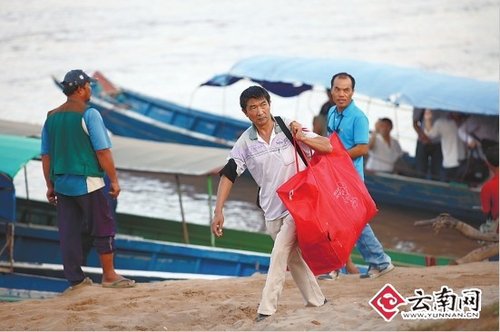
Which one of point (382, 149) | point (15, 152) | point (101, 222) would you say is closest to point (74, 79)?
point (101, 222)

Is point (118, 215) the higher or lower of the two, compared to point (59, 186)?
lower

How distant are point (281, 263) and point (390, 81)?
804 cm

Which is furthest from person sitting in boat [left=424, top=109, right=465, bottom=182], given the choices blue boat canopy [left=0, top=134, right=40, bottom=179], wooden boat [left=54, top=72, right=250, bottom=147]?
blue boat canopy [left=0, top=134, right=40, bottom=179]

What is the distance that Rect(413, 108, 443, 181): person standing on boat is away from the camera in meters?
14.6

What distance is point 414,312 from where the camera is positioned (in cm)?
629

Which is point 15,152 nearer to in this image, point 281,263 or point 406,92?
point 281,263

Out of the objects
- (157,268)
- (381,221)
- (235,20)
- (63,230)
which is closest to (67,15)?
(235,20)

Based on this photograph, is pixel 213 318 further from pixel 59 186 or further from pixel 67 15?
pixel 67 15

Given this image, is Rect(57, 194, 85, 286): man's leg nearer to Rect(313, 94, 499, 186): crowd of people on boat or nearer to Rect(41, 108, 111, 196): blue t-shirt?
Rect(41, 108, 111, 196): blue t-shirt

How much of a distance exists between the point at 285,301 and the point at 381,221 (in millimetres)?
8181

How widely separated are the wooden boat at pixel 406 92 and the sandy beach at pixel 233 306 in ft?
15.7

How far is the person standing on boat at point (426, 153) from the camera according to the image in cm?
1461

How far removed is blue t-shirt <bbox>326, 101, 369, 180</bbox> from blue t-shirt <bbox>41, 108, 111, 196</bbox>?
1673 mm

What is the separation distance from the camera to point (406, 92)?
45.7 feet
